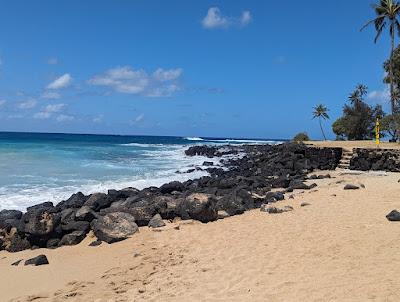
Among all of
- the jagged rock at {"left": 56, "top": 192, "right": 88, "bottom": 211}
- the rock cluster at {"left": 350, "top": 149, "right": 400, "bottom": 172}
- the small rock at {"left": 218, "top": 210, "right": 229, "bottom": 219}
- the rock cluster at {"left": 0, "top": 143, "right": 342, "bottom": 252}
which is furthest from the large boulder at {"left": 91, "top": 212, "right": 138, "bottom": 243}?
the rock cluster at {"left": 350, "top": 149, "right": 400, "bottom": 172}

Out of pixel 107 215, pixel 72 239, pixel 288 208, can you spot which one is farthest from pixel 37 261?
pixel 288 208

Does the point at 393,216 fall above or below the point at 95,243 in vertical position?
above

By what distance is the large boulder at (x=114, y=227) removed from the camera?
1037cm

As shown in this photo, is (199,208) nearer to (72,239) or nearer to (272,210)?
(272,210)

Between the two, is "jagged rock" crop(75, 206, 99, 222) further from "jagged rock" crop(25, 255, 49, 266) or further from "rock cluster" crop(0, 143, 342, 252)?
"jagged rock" crop(25, 255, 49, 266)

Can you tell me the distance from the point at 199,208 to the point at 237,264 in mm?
4057

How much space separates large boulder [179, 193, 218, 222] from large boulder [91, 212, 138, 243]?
158cm

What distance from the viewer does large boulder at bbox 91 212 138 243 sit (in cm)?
1037

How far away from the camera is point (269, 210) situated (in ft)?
40.7

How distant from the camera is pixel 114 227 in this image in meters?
10.6

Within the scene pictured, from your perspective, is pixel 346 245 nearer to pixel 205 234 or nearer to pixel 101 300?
pixel 205 234

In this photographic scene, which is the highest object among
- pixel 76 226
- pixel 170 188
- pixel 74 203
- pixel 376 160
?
pixel 376 160

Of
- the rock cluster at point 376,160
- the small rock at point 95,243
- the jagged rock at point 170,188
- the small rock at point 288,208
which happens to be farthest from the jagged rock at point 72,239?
the rock cluster at point 376,160

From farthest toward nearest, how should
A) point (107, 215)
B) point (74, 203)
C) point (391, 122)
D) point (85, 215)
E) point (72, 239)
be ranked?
point (391, 122) → point (74, 203) → point (85, 215) → point (107, 215) → point (72, 239)
